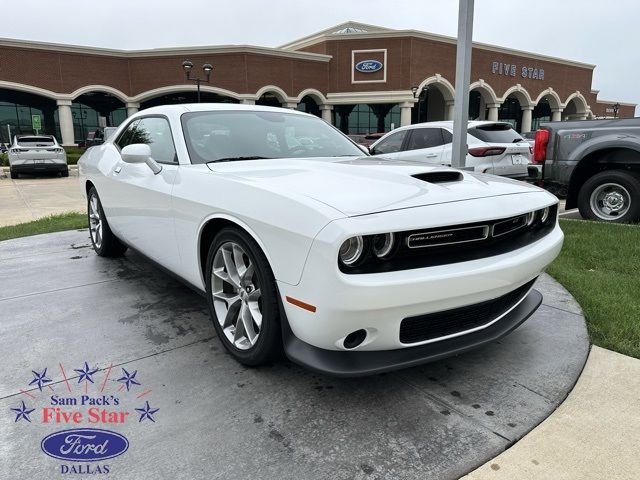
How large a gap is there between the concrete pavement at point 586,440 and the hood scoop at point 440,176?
4.22 feet

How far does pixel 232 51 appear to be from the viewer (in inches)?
1373

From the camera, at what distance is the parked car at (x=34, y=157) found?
60.2 ft

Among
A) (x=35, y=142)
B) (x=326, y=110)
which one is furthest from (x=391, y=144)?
(x=326, y=110)

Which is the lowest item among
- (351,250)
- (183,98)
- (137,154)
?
(351,250)

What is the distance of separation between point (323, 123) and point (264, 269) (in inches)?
92.1

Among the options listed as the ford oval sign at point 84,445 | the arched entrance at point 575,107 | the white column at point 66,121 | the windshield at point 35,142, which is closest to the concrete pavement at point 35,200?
the windshield at point 35,142

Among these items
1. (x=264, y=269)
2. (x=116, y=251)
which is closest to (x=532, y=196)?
(x=264, y=269)

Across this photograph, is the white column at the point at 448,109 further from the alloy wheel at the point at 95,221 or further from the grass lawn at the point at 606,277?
the alloy wheel at the point at 95,221

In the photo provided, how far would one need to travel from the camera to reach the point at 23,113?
140ft

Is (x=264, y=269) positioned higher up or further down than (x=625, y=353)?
higher up

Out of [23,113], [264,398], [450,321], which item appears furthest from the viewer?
[23,113]

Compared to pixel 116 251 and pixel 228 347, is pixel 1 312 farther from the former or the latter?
pixel 228 347

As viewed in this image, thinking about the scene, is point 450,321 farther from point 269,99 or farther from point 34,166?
point 269,99

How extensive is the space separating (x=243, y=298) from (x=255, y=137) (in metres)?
1.41
